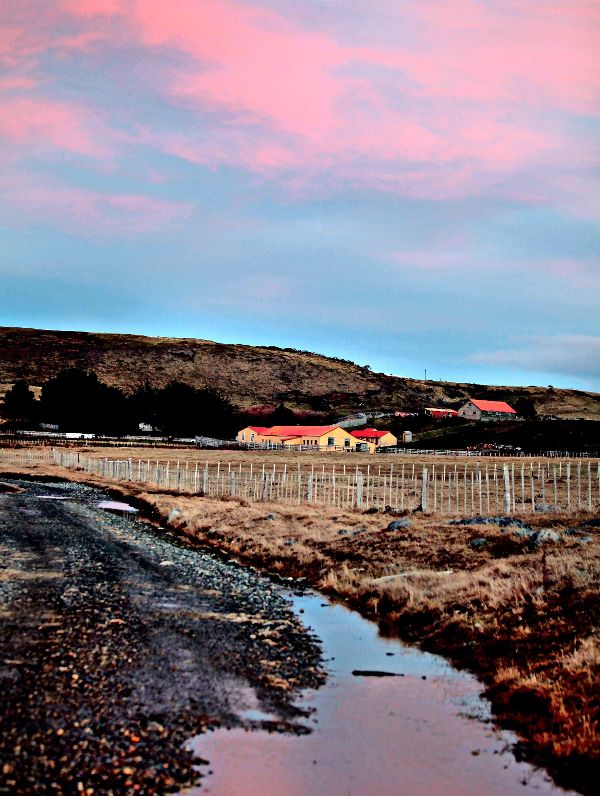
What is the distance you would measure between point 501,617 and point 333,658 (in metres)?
3.06

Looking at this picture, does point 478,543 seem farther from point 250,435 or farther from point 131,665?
→ point 250,435

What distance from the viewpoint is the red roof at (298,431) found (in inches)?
4993

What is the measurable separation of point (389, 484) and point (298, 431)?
3095 inches

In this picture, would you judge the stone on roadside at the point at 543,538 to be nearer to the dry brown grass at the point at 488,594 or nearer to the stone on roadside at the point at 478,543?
the dry brown grass at the point at 488,594

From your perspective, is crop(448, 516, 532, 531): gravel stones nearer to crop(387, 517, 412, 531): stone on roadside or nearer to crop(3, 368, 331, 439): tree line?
crop(387, 517, 412, 531): stone on roadside

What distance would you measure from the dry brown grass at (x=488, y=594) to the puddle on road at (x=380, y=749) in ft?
1.50

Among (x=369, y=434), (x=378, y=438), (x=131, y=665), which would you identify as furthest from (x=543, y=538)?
(x=369, y=434)

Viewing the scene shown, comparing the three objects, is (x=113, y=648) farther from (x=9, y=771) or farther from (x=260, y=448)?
(x=260, y=448)

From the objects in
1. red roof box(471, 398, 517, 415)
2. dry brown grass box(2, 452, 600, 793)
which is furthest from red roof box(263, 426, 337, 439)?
dry brown grass box(2, 452, 600, 793)

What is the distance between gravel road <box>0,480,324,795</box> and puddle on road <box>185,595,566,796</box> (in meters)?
0.37

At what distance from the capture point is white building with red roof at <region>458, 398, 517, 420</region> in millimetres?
170625

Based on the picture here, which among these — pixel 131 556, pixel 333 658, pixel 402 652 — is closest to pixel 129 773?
pixel 333 658

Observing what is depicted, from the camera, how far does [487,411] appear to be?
171000 mm

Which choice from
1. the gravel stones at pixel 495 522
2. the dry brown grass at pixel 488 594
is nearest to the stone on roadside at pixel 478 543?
the dry brown grass at pixel 488 594
